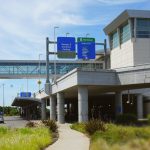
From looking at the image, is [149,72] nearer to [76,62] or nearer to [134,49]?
[134,49]

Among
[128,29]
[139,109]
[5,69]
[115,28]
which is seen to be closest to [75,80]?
[139,109]

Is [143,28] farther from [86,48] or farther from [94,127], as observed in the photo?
[94,127]

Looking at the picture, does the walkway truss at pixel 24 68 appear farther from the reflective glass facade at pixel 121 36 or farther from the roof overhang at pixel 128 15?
the roof overhang at pixel 128 15

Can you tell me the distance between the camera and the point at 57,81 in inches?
2297

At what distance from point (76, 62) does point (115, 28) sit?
27735mm

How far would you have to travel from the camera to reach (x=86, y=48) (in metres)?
59.6

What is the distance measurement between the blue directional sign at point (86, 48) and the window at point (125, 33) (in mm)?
23497

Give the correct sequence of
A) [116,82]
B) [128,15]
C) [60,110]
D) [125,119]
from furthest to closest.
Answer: [128,15], [60,110], [125,119], [116,82]

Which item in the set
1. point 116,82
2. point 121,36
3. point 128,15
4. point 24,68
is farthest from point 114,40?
point 116,82

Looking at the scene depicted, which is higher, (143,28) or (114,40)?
(143,28)

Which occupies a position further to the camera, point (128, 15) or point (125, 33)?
point (125, 33)

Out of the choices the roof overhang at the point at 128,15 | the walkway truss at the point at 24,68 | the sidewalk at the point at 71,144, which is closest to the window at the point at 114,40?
the roof overhang at the point at 128,15

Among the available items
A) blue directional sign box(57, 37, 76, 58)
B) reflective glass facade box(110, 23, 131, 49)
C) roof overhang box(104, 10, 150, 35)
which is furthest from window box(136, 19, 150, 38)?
blue directional sign box(57, 37, 76, 58)

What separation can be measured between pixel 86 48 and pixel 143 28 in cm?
2461
